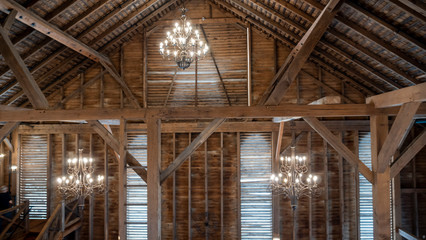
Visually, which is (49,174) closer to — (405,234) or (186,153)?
(186,153)

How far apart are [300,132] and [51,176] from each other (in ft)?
27.1

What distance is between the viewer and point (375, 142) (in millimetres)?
5297

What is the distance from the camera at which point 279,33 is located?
A: 8.84 m

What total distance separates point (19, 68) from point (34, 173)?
5459 mm

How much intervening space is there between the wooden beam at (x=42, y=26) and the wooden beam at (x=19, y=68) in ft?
1.48

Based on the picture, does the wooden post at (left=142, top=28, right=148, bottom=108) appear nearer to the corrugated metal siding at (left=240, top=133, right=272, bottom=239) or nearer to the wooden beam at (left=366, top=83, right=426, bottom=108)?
the corrugated metal siding at (left=240, top=133, right=272, bottom=239)

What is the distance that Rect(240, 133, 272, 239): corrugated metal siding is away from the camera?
31.3ft

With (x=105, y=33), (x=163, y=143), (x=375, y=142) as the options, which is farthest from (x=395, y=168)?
(x=105, y=33)

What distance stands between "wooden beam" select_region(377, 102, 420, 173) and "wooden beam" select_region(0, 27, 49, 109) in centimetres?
635

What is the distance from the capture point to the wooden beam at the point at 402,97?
14.1 feet

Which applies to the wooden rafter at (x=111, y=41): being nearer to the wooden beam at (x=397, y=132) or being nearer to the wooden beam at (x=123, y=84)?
the wooden beam at (x=123, y=84)

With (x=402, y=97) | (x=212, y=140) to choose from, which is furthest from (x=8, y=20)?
(x=402, y=97)

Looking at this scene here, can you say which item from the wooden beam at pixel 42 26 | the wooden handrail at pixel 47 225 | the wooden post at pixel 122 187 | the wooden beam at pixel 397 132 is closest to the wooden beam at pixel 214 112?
the wooden post at pixel 122 187

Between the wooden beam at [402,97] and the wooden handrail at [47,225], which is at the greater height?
the wooden beam at [402,97]
